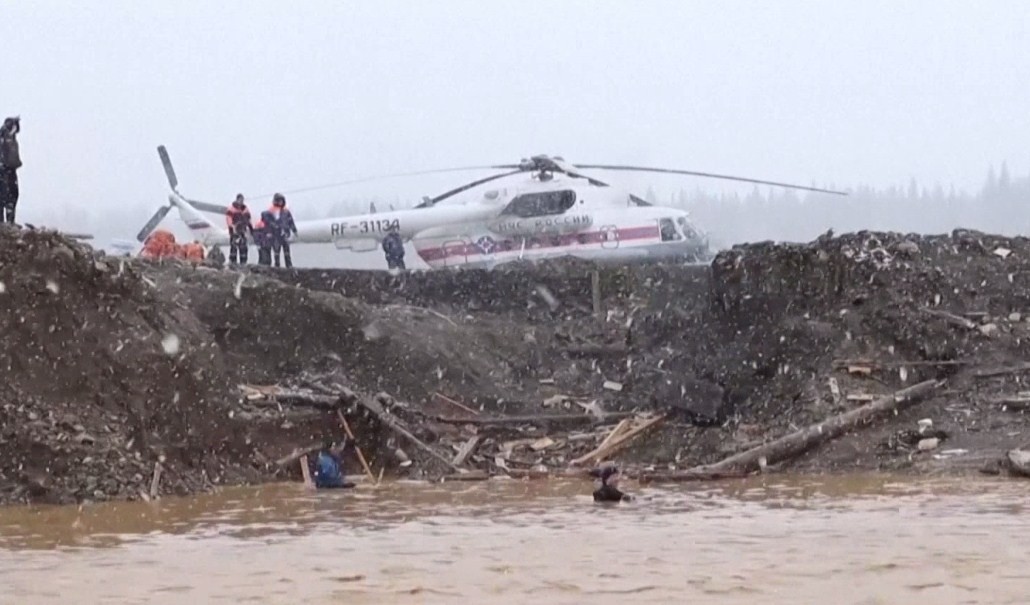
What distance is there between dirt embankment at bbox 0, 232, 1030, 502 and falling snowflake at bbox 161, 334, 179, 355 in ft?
0.15

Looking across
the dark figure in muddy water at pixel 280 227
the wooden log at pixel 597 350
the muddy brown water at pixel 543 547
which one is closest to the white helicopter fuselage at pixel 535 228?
the dark figure in muddy water at pixel 280 227

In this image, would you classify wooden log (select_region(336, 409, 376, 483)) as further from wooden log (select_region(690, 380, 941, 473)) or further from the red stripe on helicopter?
the red stripe on helicopter

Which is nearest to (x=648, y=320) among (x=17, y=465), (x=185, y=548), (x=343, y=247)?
(x=343, y=247)

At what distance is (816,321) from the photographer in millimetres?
21922

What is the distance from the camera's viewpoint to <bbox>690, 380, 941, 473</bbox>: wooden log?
18.6m

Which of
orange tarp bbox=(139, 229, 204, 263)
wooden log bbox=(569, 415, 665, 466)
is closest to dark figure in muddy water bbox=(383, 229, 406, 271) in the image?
orange tarp bbox=(139, 229, 204, 263)

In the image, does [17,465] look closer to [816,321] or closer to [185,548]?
[185,548]

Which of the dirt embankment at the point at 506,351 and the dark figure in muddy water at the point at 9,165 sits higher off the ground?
the dark figure in muddy water at the point at 9,165

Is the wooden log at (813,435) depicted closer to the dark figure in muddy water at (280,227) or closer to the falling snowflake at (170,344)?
the falling snowflake at (170,344)

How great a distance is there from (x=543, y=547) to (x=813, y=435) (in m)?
8.06

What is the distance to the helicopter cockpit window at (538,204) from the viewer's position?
32.2 m

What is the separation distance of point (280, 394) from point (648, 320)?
7.53 m

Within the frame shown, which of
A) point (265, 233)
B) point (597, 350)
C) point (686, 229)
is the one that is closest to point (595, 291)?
point (597, 350)

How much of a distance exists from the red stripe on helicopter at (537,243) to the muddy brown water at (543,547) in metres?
15.2
